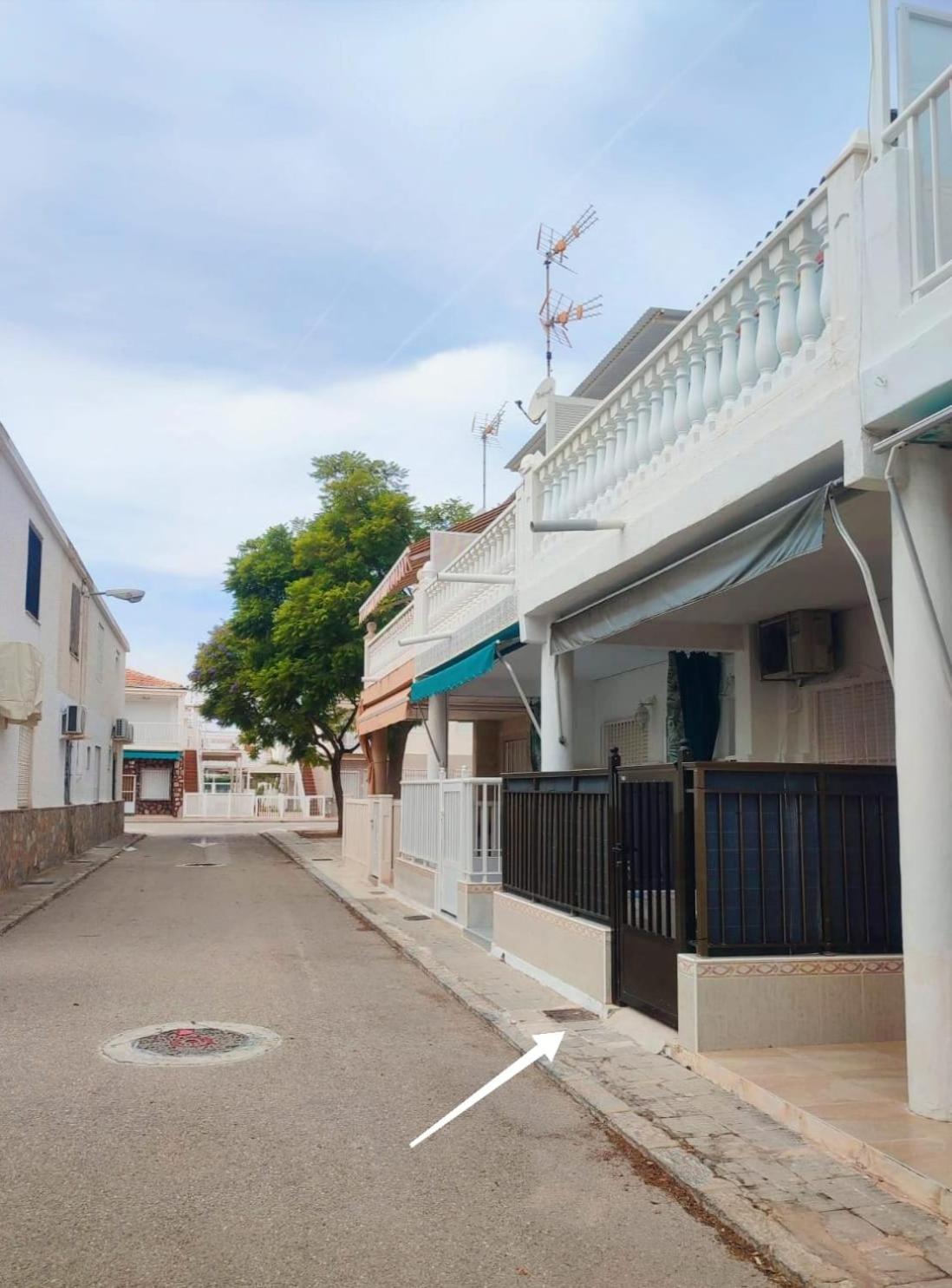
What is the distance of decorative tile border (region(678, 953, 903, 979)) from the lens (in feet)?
20.6

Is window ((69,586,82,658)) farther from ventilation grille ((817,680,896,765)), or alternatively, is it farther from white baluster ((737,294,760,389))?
white baluster ((737,294,760,389))

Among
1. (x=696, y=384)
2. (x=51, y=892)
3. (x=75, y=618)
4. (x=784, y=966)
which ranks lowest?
→ (x=51, y=892)

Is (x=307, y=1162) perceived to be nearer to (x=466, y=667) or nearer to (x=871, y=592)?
(x=871, y=592)

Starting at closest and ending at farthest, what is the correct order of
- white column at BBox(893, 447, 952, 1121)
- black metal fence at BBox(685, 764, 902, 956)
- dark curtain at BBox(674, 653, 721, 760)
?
white column at BBox(893, 447, 952, 1121) → black metal fence at BBox(685, 764, 902, 956) → dark curtain at BBox(674, 653, 721, 760)

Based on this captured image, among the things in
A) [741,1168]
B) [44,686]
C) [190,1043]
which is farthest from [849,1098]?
[44,686]

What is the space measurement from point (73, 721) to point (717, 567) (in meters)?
19.4

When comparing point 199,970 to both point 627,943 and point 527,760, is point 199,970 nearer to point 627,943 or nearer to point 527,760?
point 627,943

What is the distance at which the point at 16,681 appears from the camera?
1605 centimetres

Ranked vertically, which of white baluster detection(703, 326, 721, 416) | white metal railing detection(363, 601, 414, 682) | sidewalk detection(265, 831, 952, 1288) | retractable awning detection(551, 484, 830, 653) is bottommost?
sidewalk detection(265, 831, 952, 1288)

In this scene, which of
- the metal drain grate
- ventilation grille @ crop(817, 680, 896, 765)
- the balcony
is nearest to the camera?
the metal drain grate

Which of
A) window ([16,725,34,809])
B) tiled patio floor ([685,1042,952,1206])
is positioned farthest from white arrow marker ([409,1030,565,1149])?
window ([16,725,34,809])

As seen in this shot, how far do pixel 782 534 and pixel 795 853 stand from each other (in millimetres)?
1932

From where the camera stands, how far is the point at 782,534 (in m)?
6.00

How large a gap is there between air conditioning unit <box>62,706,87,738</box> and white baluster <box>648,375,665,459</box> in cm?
1830
